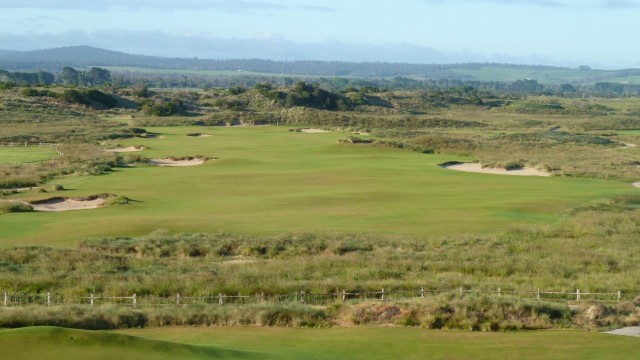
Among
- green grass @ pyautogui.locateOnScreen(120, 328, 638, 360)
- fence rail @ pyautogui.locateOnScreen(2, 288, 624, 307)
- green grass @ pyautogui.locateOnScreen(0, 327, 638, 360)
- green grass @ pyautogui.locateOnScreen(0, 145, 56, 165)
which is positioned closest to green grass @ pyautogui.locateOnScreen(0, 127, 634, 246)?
green grass @ pyautogui.locateOnScreen(0, 145, 56, 165)

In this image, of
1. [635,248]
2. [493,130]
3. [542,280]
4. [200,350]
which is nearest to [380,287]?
[542,280]

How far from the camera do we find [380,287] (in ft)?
85.8

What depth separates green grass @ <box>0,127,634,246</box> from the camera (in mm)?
36094

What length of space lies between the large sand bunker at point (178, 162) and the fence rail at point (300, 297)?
36.4 m

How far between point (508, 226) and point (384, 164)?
25.8m

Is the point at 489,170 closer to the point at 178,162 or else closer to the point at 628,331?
the point at 178,162

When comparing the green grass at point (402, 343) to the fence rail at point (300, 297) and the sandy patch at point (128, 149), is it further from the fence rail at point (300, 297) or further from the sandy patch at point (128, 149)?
the sandy patch at point (128, 149)

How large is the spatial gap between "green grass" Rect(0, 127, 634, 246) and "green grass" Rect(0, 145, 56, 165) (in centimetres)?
780

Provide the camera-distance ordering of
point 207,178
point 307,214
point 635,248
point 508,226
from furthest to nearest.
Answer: point 207,178 < point 307,214 < point 508,226 < point 635,248

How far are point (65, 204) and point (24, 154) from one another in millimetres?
24600

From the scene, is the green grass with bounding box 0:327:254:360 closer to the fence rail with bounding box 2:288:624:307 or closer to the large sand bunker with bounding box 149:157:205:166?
the fence rail with bounding box 2:288:624:307

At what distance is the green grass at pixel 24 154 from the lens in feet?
199

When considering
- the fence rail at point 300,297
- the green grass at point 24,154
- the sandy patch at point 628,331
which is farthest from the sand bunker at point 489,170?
the sandy patch at point 628,331

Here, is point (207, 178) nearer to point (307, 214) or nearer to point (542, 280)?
point (307, 214)
